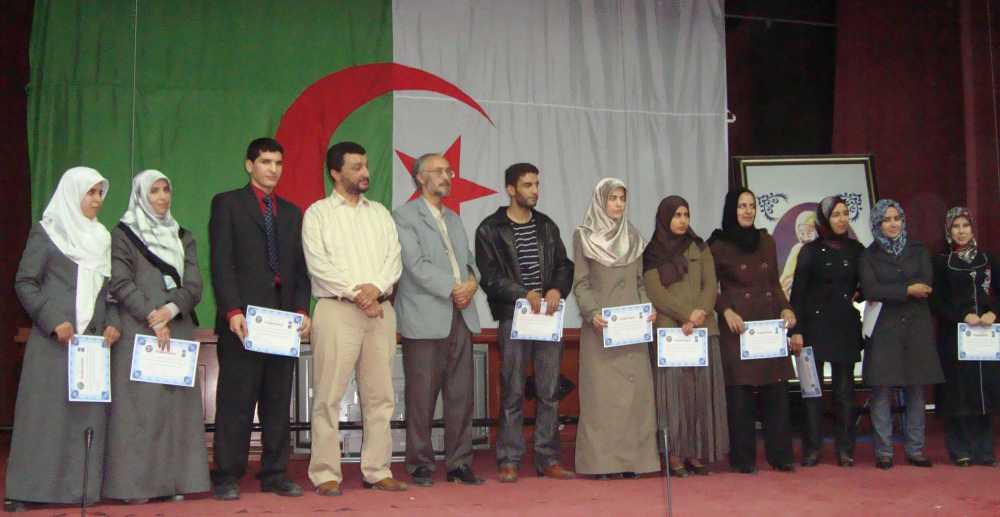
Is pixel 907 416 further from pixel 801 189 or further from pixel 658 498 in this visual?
pixel 801 189

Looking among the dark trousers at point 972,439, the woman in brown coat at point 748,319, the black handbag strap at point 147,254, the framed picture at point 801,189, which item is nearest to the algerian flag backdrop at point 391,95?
the framed picture at point 801,189

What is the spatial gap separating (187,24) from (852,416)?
429 cm

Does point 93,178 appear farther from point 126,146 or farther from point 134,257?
point 126,146

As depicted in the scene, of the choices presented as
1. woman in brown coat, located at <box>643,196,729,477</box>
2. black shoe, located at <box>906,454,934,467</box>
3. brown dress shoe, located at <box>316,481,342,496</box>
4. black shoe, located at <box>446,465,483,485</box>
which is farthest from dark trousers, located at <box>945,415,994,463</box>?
brown dress shoe, located at <box>316,481,342,496</box>

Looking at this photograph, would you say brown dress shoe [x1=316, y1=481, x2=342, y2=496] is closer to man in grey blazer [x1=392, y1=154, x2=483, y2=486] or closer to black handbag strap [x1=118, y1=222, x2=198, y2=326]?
man in grey blazer [x1=392, y1=154, x2=483, y2=486]

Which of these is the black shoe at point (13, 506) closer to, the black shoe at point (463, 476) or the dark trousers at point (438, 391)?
the dark trousers at point (438, 391)

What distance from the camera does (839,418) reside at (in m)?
5.05

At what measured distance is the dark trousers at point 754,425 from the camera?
4789 mm

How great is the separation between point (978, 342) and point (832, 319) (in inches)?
26.1

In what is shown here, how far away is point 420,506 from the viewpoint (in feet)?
12.7

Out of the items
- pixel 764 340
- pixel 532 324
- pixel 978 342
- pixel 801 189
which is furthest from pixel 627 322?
pixel 801 189

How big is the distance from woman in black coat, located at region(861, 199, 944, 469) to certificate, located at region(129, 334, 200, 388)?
3.06 meters

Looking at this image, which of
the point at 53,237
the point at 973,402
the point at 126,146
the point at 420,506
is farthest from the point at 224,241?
the point at 973,402

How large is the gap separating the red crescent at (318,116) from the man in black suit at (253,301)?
209cm
